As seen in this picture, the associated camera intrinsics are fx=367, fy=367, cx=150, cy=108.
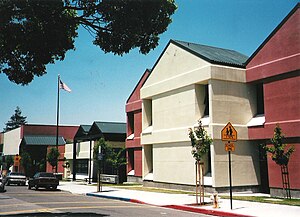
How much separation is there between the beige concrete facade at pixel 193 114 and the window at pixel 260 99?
0.41m

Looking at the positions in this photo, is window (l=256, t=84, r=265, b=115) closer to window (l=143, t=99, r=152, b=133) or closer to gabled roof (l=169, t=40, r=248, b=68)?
gabled roof (l=169, t=40, r=248, b=68)

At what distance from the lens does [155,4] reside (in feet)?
41.4

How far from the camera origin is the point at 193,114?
24.9 meters

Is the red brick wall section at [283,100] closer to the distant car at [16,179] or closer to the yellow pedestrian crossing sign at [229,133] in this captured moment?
the yellow pedestrian crossing sign at [229,133]

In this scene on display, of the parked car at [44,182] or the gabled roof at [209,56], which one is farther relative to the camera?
the parked car at [44,182]

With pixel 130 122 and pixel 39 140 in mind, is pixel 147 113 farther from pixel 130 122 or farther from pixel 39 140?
pixel 39 140

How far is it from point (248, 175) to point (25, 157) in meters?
40.2

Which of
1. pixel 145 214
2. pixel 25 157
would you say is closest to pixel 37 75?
pixel 145 214

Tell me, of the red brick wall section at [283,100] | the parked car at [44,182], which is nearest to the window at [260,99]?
the red brick wall section at [283,100]

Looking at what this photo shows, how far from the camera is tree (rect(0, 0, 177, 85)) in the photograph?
12336 mm

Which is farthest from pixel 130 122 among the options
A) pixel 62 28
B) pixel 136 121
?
pixel 62 28

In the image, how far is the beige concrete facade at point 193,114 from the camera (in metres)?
23.2

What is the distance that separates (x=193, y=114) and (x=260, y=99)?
15.1ft

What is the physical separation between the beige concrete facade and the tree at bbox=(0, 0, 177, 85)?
35.8 ft
